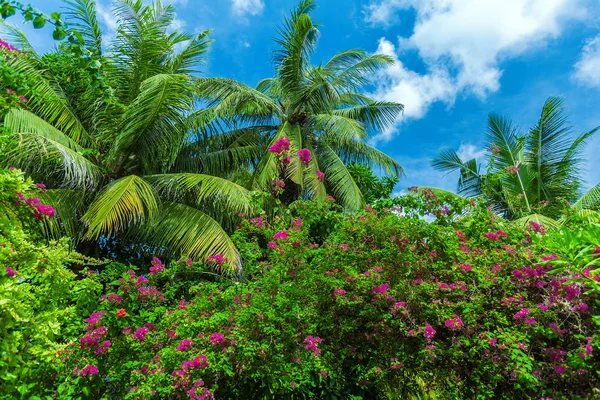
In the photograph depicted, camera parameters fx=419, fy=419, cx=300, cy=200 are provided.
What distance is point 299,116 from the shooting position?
1068 centimetres

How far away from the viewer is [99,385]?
3.95m

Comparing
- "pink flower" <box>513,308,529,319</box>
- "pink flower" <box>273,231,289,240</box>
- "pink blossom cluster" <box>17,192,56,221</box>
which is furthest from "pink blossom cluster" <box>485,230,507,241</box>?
"pink blossom cluster" <box>17,192,56,221</box>

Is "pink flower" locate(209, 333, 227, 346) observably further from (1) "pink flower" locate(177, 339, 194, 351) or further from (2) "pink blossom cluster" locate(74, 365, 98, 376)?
(2) "pink blossom cluster" locate(74, 365, 98, 376)

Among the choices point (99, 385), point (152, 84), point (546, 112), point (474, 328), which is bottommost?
point (99, 385)

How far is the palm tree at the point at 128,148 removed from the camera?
21.5 ft

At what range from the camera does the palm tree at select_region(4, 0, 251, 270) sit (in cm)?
655

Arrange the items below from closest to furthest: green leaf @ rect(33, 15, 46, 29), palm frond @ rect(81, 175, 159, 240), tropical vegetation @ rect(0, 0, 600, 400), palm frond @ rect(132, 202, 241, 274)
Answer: green leaf @ rect(33, 15, 46, 29) < tropical vegetation @ rect(0, 0, 600, 400) < palm frond @ rect(81, 175, 159, 240) < palm frond @ rect(132, 202, 241, 274)

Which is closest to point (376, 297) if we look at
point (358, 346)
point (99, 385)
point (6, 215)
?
point (358, 346)

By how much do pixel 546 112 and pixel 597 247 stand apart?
1054 cm

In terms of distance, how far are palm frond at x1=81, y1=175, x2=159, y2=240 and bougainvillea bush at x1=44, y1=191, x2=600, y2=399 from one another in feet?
6.33

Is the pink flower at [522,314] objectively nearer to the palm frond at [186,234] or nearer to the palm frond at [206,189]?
the palm frond at [186,234]

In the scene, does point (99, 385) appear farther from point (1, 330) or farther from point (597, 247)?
point (597, 247)

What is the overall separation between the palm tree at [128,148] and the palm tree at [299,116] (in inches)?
58.8

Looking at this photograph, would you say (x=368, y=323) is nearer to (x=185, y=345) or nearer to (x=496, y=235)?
(x=496, y=235)
